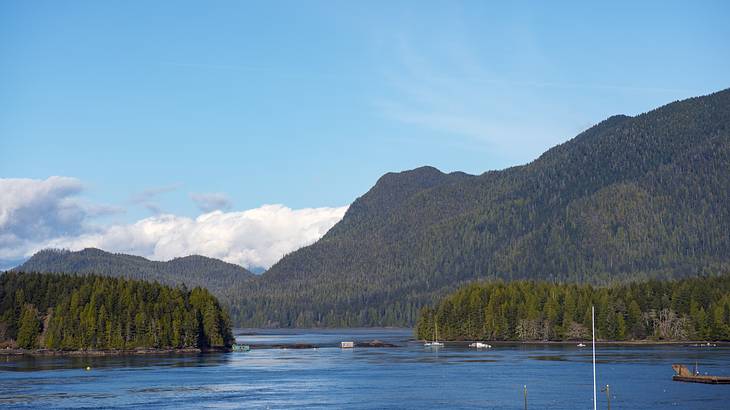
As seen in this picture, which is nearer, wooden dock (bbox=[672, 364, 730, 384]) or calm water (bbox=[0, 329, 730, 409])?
calm water (bbox=[0, 329, 730, 409])

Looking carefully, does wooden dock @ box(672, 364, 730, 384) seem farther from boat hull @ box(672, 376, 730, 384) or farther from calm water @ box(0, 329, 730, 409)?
calm water @ box(0, 329, 730, 409)

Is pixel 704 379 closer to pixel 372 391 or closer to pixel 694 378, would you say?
pixel 694 378

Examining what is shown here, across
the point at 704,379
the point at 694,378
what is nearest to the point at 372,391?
the point at 694,378

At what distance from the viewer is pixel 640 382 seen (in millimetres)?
176125

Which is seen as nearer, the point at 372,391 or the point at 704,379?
the point at 372,391

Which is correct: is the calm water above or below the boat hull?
below

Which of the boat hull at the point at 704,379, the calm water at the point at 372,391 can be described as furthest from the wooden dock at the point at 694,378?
the calm water at the point at 372,391

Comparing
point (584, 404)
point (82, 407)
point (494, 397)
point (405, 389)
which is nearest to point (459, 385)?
point (405, 389)

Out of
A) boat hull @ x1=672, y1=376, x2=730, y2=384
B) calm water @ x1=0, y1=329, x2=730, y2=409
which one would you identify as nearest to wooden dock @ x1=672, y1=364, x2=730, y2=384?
boat hull @ x1=672, y1=376, x2=730, y2=384

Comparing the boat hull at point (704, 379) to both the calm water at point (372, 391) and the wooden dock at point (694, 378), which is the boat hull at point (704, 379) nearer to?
the wooden dock at point (694, 378)

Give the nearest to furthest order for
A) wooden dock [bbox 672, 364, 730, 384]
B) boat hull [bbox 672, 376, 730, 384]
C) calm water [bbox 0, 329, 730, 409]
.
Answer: calm water [bbox 0, 329, 730, 409]
boat hull [bbox 672, 376, 730, 384]
wooden dock [bbox 672, 364, 730, 384]

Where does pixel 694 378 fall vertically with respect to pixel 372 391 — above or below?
above

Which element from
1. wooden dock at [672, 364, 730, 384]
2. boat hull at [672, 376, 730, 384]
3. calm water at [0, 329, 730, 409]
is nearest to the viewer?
calm water at [0, 329, 730, 409]

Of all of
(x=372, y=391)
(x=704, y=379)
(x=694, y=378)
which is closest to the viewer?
(x=372, y=391)
